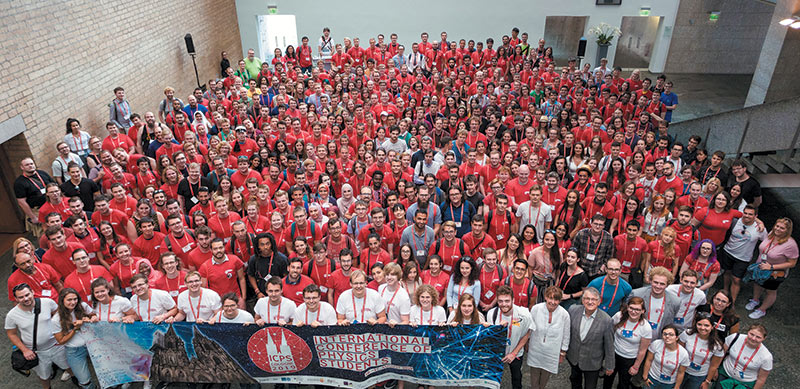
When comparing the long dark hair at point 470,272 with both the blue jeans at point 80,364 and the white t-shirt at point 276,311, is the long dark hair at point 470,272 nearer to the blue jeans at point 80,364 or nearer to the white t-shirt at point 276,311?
the white t-shirt at point 276,311

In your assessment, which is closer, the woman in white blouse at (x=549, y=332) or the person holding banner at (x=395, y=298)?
the woman in white blouse at (x=549, y=332)

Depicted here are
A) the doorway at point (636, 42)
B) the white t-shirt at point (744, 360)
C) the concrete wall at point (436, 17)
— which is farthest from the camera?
the doorway at point (636, 42)

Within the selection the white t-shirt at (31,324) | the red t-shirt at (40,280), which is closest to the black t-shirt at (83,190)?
the red t-shirt at (40,280)

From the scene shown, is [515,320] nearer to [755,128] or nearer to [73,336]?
[73,336]

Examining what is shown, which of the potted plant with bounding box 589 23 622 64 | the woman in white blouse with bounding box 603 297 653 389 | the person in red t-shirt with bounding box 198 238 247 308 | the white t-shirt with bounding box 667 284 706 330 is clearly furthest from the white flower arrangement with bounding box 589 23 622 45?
the person in red t-shirt with bounding box 198 238 247 308

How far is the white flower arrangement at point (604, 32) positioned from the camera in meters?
17.8

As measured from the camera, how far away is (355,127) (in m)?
9.82

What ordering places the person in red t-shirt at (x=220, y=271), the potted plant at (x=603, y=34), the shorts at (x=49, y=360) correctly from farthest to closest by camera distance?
the potted plant at (x=603, y=34) → the person in red t-shirt at (x=220, y=271) → the shorts at (x=49, y=360)

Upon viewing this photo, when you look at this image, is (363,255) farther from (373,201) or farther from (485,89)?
(485,89)

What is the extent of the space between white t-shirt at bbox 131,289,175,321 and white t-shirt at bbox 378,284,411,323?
2411 millimetres

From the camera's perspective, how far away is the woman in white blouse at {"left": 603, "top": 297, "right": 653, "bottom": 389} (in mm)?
4777

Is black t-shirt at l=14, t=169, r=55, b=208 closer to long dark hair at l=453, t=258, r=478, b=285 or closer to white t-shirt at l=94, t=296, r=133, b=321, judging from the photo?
white t-shirt at l=94, t=296, r=133, b=321

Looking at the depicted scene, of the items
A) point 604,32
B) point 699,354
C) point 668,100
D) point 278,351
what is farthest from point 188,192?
point 604,32

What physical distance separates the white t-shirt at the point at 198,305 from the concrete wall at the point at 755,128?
945 cm
